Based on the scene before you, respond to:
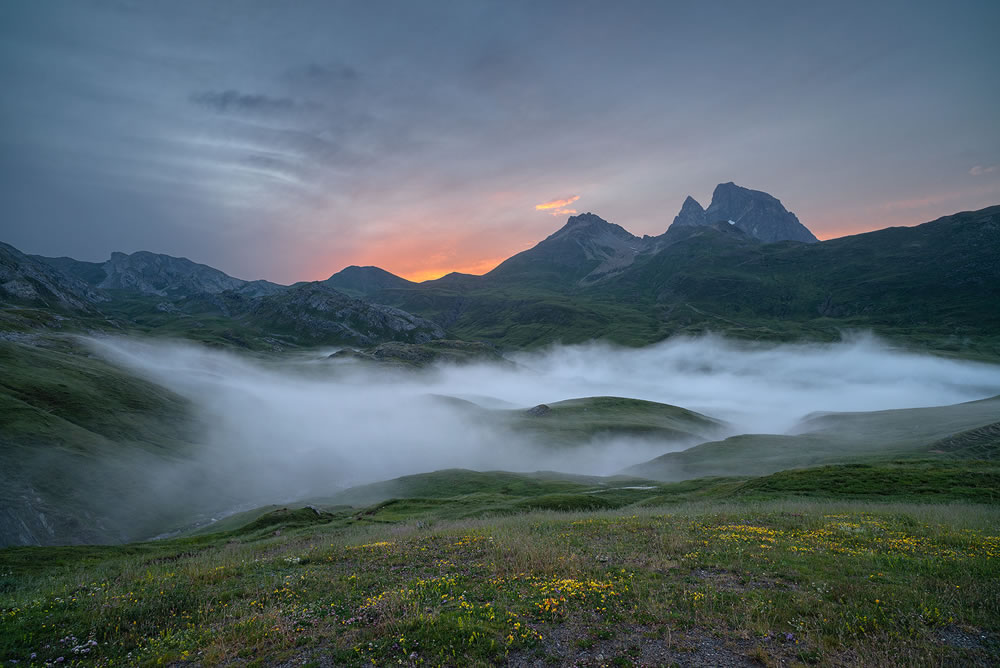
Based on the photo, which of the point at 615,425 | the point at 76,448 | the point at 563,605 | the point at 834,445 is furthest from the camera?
the point at 615,425

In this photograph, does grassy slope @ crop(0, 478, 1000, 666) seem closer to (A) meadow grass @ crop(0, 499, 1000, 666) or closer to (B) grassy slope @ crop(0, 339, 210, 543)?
(A) meadow grass @ crop(0, 499, 1000, 666)

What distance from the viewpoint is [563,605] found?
1549cm

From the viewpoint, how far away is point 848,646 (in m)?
12.1

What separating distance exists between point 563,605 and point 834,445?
12069 centimetres

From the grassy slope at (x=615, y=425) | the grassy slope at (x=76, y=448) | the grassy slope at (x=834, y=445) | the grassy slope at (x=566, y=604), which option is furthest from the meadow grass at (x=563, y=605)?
the grassy slope at (x=615, y=425)

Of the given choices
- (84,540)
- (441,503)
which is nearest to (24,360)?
(84,540)

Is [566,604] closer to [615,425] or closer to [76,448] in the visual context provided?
[76,448]

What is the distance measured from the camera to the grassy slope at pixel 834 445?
88.9 metres

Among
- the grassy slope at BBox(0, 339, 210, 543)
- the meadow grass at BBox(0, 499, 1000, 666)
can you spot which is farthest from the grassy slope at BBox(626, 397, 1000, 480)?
the grassy slope at BBox(0, 339, 210, 543)

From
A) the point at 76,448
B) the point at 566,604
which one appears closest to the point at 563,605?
the point at 566,604

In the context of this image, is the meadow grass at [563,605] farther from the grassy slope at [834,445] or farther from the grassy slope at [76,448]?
the grassy slope at [834,445]

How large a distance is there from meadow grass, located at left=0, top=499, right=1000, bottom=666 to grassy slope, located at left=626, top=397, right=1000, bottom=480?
74.8 metres

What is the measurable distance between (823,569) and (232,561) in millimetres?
32899

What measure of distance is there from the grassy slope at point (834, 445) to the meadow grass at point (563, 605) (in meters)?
74.8
